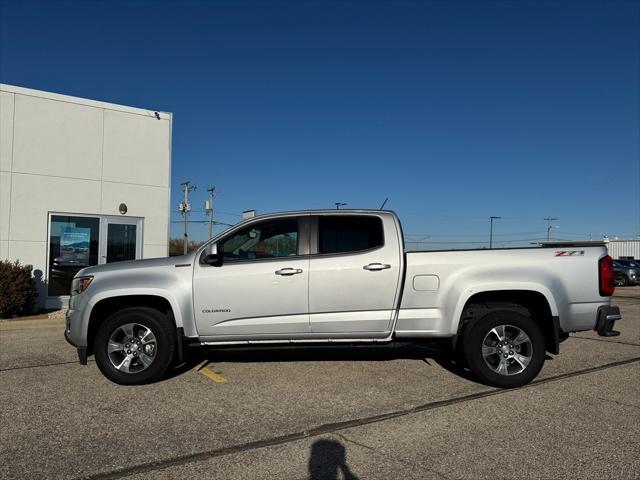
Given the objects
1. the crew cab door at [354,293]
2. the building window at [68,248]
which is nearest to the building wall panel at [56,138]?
the building window at [68,248]

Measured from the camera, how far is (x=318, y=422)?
4656mm

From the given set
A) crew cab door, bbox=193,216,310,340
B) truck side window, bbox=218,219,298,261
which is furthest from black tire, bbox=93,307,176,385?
truck side window, bbox=218,219,298,261

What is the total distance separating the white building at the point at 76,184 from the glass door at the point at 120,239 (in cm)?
2

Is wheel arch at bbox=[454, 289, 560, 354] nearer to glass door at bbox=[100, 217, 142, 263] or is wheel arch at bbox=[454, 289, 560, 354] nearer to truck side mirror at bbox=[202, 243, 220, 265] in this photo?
truck side mirror at bbox=[202, 243, 220, 265]

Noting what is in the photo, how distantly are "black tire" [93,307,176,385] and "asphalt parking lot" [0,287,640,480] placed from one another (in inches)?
5.8

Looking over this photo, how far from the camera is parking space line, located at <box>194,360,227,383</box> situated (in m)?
6.17

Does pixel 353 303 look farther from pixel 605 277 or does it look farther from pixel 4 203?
pixel 4 203

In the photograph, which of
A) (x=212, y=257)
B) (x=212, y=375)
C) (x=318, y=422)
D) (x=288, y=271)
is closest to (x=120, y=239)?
(x=212, y=375)

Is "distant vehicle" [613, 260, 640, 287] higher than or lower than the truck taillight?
lower

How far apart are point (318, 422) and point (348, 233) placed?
2280mm

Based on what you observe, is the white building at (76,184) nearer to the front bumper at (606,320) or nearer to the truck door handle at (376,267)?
the truck door handle at (376,267)

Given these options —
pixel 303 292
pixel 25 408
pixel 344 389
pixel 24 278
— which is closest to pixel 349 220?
pixel 303 292

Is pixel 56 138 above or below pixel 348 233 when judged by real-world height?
above

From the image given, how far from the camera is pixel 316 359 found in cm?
731
